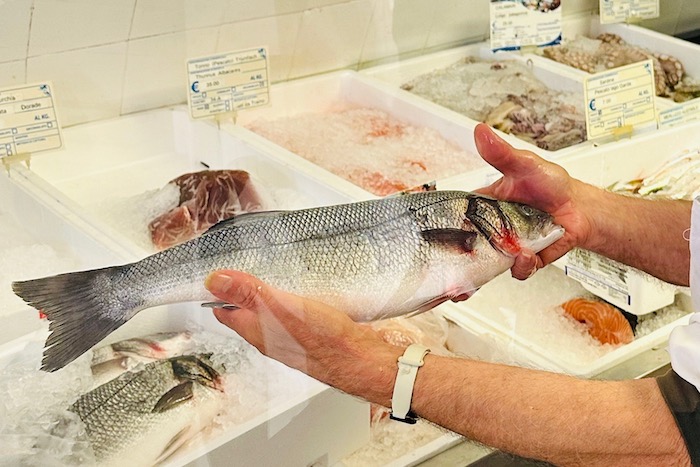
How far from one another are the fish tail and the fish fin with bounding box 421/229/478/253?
42cm

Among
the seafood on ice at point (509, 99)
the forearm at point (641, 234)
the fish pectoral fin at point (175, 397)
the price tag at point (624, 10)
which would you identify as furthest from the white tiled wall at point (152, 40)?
the price tag at point (624, 10)

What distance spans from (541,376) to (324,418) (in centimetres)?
37

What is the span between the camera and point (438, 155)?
210 centimetres

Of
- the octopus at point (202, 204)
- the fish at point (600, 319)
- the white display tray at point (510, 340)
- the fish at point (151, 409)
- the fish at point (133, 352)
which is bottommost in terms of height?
the fish at point (600, 319)

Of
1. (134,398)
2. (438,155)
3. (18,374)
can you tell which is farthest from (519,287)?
(18,374)

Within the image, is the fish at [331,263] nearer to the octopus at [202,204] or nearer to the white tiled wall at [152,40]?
the octopus at [202,204]

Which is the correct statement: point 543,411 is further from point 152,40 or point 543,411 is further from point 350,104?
point 350,104

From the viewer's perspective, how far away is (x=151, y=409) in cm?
131

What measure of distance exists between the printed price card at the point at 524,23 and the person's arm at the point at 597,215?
882 mm

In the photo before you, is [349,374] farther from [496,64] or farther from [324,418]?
[496,64]

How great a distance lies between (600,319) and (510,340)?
0.32m

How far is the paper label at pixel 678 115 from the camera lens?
2422 mm

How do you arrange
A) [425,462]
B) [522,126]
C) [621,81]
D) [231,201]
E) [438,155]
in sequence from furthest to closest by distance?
[522,126]
[621,81]
[438,155]
[425,462]
[231,201]

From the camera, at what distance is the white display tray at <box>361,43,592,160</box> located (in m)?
2.26
